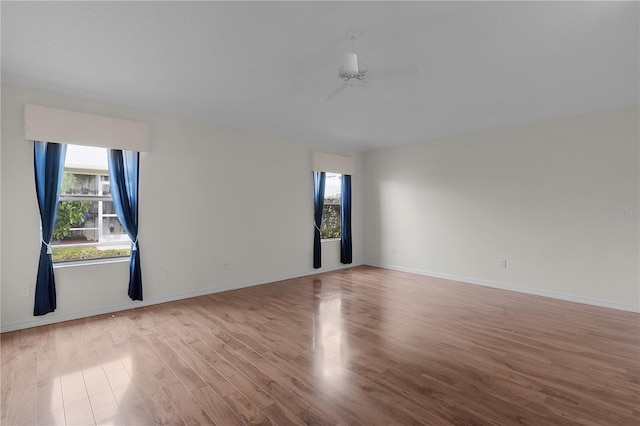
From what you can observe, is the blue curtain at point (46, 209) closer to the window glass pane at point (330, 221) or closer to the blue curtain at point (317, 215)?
the blue curtain at point (317, 215)

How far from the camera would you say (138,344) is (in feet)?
9.49

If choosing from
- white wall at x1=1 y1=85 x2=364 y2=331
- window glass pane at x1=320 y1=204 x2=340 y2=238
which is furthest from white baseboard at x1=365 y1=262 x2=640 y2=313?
white wall at x1=1 y1=85 x2=364 y2=331

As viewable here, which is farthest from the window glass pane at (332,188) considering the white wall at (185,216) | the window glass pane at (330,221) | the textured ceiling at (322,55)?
the textured ceiling at (322,55)

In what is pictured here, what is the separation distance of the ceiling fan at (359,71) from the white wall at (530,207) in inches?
→ 113

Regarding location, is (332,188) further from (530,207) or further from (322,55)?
(322,55)

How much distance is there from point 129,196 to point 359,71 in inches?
124

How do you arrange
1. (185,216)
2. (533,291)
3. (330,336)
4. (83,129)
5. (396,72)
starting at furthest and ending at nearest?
1. (533,291)
2. (185,216)
3. (83,129)
4. (330,336)
5. (396,72)

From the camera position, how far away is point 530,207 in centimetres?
467

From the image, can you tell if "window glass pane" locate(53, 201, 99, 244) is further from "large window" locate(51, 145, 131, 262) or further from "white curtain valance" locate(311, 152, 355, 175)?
"white curtain valance" locate(311, 152, 355, 175)

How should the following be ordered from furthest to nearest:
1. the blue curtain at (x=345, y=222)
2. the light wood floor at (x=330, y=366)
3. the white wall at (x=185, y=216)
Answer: the blue curtain at (x=345, y=222) → the white wall at (x=185, y=216) → the light wood floor at (x=330, y=366)

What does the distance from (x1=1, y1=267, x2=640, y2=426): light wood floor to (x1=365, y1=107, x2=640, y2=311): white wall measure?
0.62m

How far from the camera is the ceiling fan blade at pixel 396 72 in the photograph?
113 inches

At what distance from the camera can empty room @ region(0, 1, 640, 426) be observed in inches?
82.6

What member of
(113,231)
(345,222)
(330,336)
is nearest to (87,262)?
(113,231)
